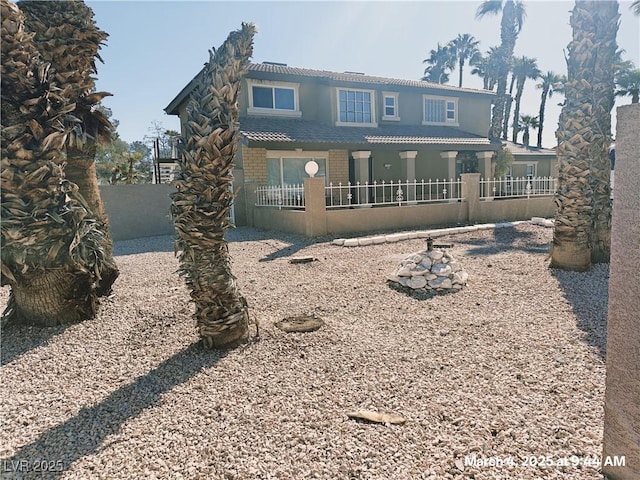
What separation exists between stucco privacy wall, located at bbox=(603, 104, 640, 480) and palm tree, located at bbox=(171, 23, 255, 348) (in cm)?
296

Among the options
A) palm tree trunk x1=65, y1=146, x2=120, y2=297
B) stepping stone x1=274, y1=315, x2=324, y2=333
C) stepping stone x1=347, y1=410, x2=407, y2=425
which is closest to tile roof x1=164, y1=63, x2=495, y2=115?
palm tree trunk x1=65, y1=146, x2=120, y2=297

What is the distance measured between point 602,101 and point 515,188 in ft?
24.8

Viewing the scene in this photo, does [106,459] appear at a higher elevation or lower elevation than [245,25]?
lower

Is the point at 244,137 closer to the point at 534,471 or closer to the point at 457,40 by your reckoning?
the point at 534,471

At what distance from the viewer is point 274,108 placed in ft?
53.8

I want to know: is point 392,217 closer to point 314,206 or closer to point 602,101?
point 314,206

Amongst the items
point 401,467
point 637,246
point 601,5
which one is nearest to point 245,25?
point 637,246

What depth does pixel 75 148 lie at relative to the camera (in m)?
5.18

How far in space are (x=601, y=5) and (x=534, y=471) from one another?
7.97 m

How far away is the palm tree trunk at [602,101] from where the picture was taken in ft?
21.6

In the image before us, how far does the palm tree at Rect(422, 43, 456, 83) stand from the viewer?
4431cm

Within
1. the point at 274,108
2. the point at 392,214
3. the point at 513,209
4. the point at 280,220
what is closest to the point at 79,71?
the point at 280,220

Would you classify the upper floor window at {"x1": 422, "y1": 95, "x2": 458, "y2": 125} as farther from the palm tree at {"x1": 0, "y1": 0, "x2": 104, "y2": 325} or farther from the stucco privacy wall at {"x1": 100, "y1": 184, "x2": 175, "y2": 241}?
the palm tree at {"x1": 0, "y1": 0, "x2": 104, "y2": 325}

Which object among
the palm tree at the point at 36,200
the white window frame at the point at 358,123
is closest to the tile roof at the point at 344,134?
the white window frame at the point at 358,123
